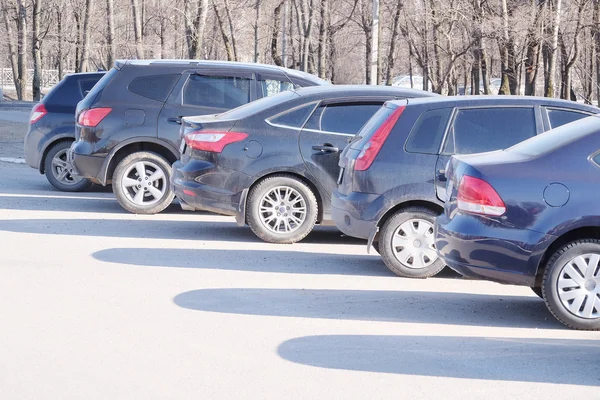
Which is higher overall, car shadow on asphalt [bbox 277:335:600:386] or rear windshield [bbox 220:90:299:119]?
rear windshield [bbox 220:90:299:119]

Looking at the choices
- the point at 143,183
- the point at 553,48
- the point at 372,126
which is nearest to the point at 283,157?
the point at 372,126

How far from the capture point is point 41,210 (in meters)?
13.0

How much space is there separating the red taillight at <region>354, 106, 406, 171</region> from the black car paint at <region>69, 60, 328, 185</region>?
3.58 m

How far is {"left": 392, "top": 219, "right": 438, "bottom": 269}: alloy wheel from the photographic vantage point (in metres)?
9.15

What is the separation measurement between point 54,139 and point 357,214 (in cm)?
734

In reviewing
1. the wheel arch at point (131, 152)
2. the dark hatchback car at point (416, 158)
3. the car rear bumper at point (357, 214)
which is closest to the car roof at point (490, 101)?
the dark hatchback car at point (416, 158)

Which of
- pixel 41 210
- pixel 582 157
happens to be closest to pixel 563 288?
pixel 582 157

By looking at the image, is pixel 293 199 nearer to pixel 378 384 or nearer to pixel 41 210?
pixel 41 210

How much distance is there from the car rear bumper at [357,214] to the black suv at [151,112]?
3644 millimetres

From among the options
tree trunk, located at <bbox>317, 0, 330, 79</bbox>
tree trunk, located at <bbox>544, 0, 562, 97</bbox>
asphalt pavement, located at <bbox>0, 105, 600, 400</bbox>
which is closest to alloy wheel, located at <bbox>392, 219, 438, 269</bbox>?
asphalt pavement, located at <bbox>0, 105, 600, 400</bbox>

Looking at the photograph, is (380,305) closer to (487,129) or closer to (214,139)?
(487,129)

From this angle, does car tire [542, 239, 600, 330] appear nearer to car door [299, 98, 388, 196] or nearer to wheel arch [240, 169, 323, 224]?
car door [299, 98, 388, 196]

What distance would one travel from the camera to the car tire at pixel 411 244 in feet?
30.0

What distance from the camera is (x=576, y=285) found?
7133 millimetres
